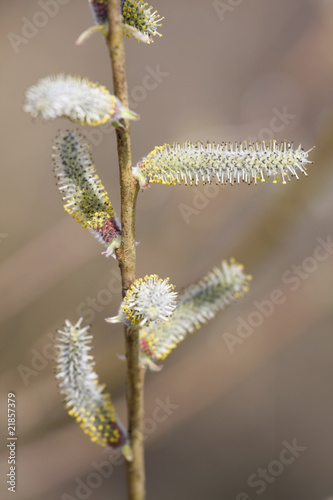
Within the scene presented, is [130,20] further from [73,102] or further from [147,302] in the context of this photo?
[147,302]

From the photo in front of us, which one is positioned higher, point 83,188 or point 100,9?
point 100,9

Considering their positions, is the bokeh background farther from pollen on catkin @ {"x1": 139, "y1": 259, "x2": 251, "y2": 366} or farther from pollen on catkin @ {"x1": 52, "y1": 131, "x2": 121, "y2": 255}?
pollen on catkin @ {"x1": 52, "y1": 131, "x2": 121, "y2": 255}

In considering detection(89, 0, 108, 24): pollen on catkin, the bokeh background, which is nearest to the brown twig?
detection(89, 0, 108, 24): pollen on catkin

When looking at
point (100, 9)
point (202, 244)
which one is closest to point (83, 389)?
point (100, 9)

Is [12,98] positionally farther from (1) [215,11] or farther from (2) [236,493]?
(2) [236,493]

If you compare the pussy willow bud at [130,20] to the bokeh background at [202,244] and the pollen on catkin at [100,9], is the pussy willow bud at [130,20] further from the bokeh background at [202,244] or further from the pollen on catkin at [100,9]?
the bokeh background at [202,244]
